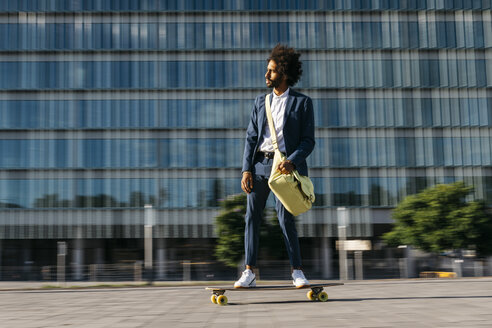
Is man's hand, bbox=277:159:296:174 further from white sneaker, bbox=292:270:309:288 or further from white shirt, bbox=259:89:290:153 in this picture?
white sneaker, bbox=292:270:309:288

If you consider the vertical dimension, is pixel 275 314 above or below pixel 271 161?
below

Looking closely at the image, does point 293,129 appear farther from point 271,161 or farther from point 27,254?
point 27,254

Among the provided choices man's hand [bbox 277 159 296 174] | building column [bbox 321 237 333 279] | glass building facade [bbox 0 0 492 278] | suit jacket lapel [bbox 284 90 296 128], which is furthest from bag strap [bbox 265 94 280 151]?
building column [bbox 321 237 333 279]

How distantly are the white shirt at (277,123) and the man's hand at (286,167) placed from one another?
15.2 inches

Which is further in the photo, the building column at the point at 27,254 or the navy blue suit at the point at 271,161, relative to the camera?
the building column at the point at 27,254

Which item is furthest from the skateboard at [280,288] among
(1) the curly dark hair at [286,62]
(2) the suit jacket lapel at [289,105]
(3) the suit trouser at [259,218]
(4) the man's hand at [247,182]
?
(1) the curly dark hair at [286,62]

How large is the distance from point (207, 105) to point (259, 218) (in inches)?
1711

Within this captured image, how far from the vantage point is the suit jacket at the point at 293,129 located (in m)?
6.07

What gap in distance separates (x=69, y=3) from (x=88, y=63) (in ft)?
20.0

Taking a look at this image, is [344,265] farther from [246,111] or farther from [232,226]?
[246,111]

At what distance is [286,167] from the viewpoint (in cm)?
570

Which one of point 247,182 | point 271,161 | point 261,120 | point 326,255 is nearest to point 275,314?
point 247,182

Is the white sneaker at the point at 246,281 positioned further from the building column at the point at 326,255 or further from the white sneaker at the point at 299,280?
the building column at the point at 326,255

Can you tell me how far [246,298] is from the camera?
21.7 feet
